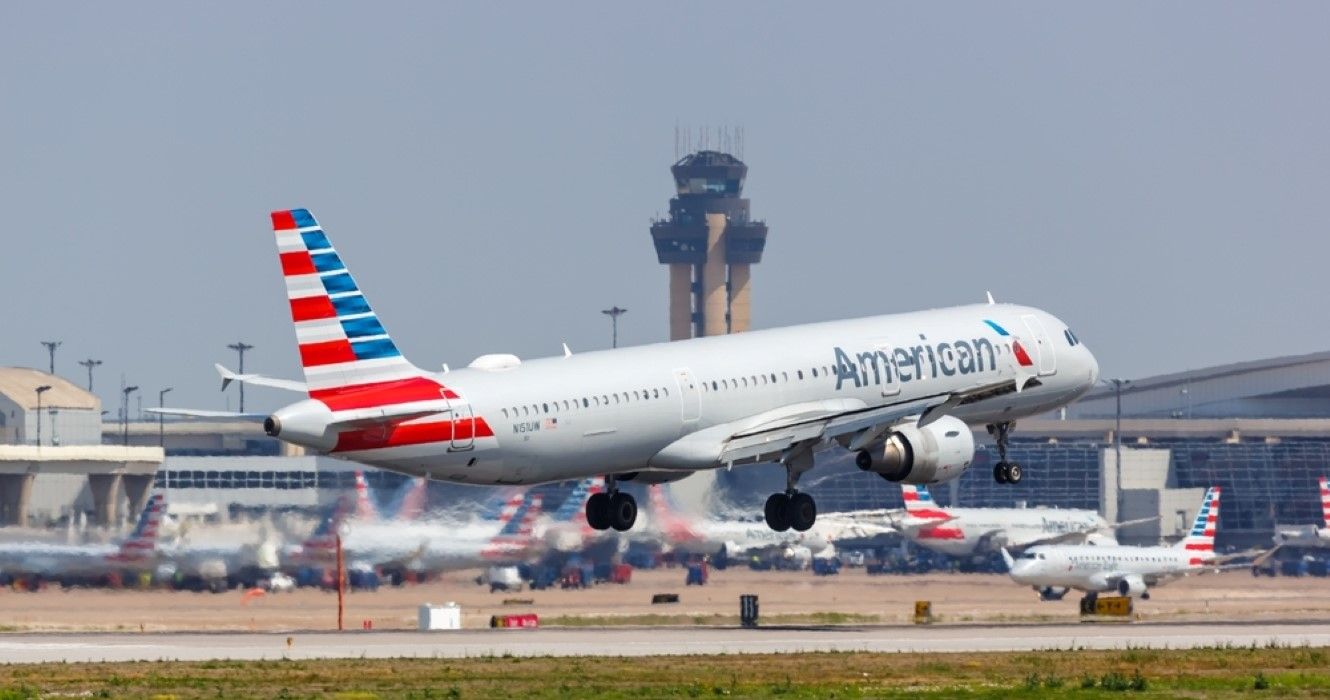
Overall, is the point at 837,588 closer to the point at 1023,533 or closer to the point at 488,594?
the point at 488,594

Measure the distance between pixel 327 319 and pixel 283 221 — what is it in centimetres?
262

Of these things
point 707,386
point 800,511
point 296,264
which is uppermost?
point 296,264

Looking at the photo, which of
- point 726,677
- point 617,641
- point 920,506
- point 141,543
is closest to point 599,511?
point 617,641

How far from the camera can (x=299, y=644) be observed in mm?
72562

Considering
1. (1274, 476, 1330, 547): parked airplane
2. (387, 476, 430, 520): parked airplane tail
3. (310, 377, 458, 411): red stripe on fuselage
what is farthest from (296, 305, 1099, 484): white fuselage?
(1274, 476, 1330, 547): parked airplane

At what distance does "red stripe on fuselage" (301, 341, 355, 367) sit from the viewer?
60.9m

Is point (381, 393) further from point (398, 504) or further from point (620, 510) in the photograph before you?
point (398, 504)

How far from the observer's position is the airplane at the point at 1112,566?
118125mm

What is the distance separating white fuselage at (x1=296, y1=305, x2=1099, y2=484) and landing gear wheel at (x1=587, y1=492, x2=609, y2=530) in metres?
2.77

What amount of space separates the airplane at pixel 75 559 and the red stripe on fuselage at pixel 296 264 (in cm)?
3777

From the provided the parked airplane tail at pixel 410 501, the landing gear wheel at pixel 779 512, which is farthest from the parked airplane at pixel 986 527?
the landing gear wheel at pixel 779 512

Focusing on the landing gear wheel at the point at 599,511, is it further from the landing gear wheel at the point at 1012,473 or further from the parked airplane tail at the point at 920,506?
the parked airplane tail at the point at 920,506

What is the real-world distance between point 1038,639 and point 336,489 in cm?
3850

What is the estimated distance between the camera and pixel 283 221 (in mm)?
61500
